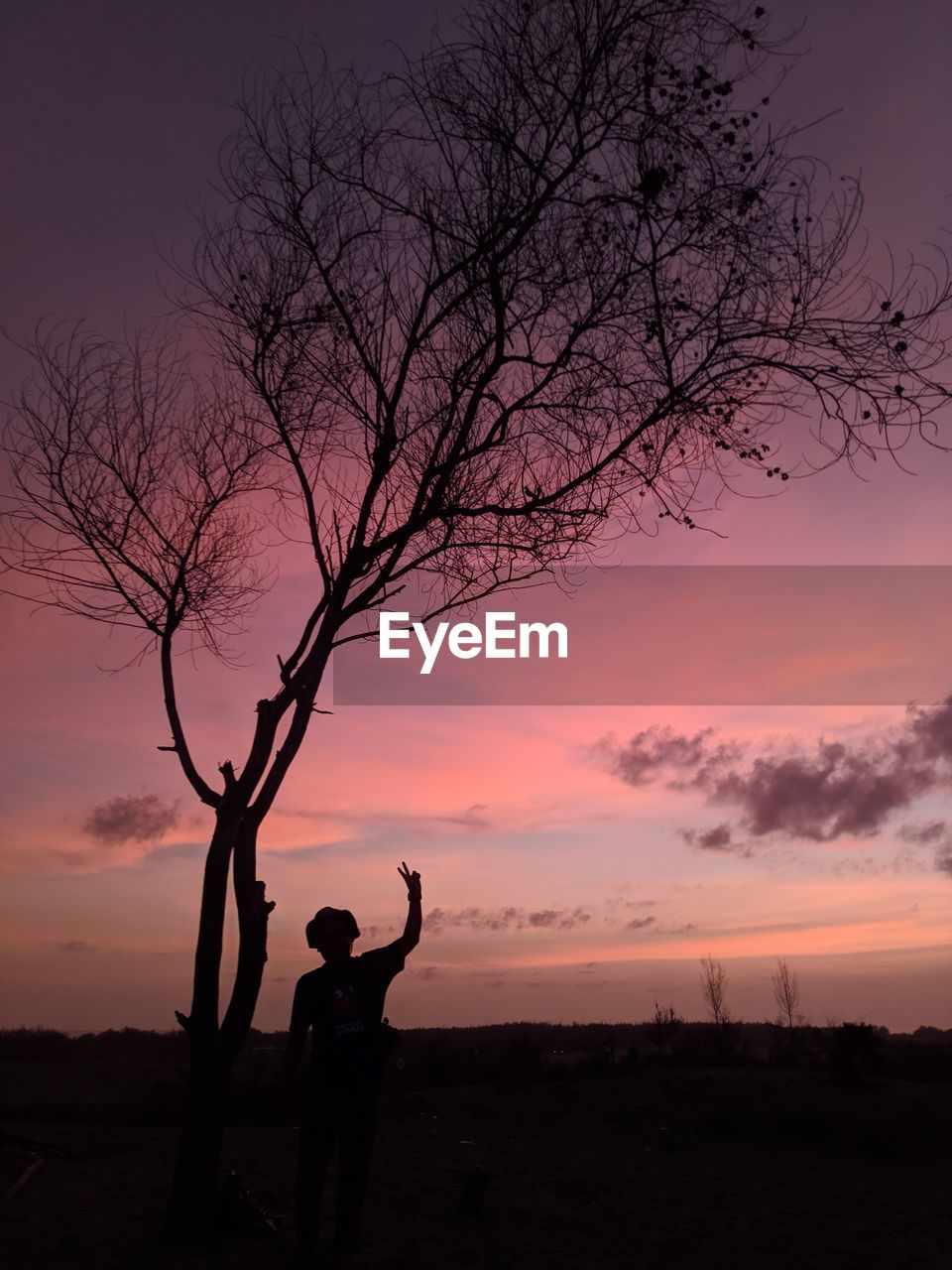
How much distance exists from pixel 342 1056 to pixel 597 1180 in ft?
23.3

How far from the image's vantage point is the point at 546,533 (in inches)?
446

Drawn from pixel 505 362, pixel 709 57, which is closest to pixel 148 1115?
pixel 505 362

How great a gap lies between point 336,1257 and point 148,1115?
41.0ft

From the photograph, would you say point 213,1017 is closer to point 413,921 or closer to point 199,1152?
point 199,1152

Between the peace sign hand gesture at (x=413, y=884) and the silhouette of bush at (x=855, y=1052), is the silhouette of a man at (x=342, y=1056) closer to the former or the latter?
the peace sign hand gesture at (x=413, y=884)

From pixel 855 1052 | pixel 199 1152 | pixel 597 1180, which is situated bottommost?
pixel 597 1180

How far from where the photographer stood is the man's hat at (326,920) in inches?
315

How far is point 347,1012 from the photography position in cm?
779

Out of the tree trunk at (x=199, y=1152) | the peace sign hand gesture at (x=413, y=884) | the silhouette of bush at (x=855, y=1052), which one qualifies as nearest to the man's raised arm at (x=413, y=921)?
the peace sign hand gesture at (x=413, y=884)

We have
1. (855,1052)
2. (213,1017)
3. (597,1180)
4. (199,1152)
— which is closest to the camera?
(199,1152)

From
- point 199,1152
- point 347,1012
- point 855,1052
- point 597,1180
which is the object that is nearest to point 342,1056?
point 347,1012

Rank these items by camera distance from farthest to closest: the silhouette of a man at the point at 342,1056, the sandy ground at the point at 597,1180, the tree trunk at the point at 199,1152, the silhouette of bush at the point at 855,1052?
the silhouette of bush at the point at 855,1052 < the sandy ground at the point at 597,1180 < the tree trunk at the point at 199,1152 < the silhouette of a man at the point at 342,1056

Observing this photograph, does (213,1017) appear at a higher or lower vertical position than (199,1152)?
higher

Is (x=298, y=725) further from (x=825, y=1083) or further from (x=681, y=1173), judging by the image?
(x=825, y=1083)
